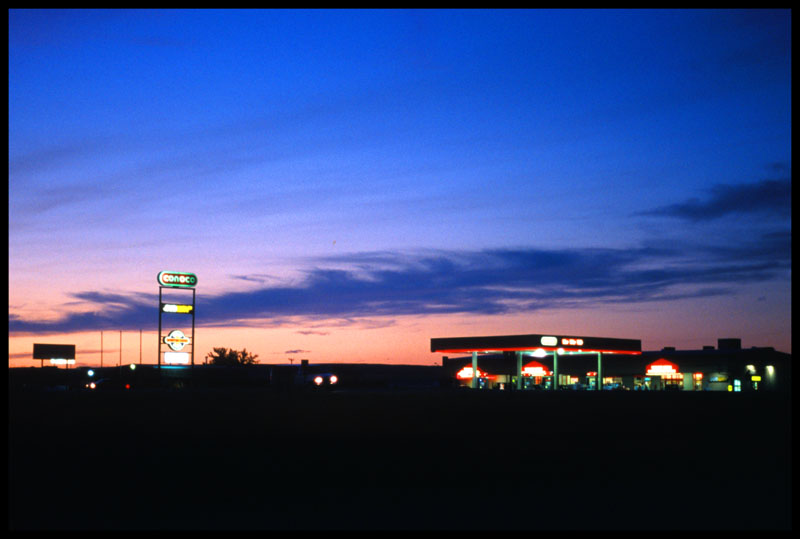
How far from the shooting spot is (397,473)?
1513cm

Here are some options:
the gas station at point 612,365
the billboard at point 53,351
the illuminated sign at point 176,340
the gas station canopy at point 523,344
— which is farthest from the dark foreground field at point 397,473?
the billboard at point 53,351

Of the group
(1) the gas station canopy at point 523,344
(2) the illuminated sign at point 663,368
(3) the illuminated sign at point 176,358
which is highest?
(1) the gas station canopy at point 523,344

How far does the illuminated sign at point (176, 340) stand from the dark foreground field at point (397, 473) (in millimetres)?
46680

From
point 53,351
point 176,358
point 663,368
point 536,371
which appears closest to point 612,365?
point 663,368

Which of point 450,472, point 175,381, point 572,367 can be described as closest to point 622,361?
point 572,367

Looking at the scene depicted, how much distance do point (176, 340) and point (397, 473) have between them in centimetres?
6104

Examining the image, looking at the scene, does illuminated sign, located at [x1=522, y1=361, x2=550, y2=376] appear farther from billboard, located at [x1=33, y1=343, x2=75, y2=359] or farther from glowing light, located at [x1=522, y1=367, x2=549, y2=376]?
billboard, located at [x1=33, y1=343, x2=75, y2=359]

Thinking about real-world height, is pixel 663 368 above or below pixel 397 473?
above

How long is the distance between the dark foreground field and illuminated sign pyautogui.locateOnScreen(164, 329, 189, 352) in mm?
46680

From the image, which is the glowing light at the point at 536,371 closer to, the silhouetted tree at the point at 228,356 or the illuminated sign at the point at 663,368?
the illuminated sign at the point at 663,368

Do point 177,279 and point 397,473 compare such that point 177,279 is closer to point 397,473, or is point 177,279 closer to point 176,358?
point 176,358

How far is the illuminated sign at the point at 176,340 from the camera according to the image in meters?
72.4

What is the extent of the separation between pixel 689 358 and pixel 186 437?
73.6 m

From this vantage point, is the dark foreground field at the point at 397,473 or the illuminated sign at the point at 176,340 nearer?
the dark foreground field at the point at 397,473
